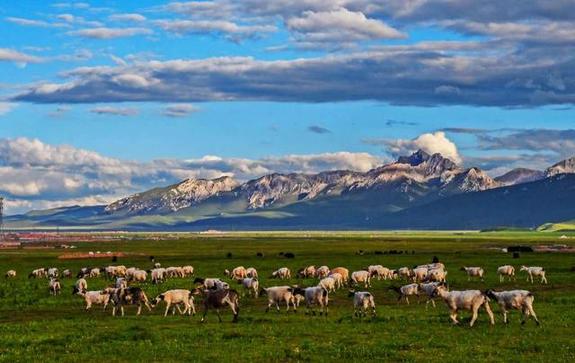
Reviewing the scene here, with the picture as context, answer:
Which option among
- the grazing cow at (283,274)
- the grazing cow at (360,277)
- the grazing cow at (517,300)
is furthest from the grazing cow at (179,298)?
the grazing cow at (283,274)

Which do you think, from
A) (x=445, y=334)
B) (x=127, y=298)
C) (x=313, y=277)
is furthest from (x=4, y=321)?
(x=313, y=277)

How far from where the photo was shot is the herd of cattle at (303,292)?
36188 mm

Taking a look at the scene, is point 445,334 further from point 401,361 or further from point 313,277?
point 313,277

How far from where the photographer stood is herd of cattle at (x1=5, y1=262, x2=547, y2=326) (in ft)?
119

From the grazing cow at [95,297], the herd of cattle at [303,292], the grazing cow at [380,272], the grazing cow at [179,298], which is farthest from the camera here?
the grazing cow at [380,272]

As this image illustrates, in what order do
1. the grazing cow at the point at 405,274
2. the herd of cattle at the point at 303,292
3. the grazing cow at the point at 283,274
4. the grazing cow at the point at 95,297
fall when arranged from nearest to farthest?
the herd of cattle at the point at 303,292 → the grazing cow at the point at 95,297 → the grazing cow at the point at 405,274 → the grazing cow at the point at 283,274

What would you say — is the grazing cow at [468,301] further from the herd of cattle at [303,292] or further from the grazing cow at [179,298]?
the grazing cow at [179,298]

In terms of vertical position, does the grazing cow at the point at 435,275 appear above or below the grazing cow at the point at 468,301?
below

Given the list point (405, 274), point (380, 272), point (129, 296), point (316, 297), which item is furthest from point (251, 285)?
point (405, 274)

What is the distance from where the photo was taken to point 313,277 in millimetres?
68375

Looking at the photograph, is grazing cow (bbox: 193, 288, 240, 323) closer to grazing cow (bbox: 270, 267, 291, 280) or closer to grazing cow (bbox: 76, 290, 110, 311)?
grazing cow (bbox: 76, 290, 110, 311)

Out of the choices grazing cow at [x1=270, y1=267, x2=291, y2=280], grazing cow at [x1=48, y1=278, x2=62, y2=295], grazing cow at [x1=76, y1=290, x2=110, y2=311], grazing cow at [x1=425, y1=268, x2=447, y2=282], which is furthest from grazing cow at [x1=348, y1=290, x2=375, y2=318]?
grazing cow at [x1=270, y1=267, x2=291, y2=280]

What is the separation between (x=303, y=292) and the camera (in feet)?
143

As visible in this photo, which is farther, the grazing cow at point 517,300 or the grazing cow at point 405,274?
Answer: the grazing cow at point 405,274
